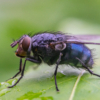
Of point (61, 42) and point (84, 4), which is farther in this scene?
point (84, 4)

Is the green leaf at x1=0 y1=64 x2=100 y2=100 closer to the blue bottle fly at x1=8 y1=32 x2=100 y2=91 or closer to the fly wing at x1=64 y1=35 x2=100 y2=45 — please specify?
the blue bottle fly at x1=8 y1=32 x2=100 y2=91

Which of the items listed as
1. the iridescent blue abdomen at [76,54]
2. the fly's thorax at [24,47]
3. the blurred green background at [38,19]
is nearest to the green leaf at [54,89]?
the iridescent blue abdomen at [76,54]

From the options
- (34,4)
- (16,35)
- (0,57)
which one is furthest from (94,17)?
(0,57)

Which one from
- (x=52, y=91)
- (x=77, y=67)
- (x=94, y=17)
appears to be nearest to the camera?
(x=52, y=91)

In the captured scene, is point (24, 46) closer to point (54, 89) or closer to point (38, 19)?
point (54, 89)

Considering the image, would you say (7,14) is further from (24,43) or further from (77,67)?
(77,67)

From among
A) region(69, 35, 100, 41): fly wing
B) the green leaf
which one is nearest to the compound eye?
the green leaf

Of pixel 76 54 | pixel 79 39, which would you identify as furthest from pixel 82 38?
pixel 76 54

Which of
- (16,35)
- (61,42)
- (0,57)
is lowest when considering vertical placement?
(0,57)
